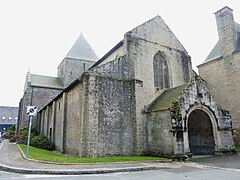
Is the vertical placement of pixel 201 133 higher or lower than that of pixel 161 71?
lower

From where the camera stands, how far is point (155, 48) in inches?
694

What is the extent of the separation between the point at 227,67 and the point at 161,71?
27.3 ft

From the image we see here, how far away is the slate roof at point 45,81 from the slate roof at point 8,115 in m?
32.4

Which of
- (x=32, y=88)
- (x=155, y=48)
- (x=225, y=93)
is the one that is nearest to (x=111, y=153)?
(x=155, y=48)

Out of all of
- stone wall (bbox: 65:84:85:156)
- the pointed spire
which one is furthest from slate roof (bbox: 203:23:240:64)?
the pointed spire

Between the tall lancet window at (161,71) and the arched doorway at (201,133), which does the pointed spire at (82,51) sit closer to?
the tall lancet window at (161,71)

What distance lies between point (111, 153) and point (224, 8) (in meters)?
20.0

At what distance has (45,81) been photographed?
37125mm

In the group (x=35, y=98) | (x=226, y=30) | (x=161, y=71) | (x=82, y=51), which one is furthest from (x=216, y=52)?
(x=35, y=98)

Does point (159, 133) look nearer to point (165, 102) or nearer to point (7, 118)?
point (165, 102)

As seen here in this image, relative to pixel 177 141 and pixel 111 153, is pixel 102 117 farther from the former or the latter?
pixel 177 141

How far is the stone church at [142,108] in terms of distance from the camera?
1277 cm

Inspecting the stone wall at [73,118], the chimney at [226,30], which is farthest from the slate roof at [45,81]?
the chimney at [226,30]

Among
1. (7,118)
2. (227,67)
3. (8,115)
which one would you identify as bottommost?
(7,118)
